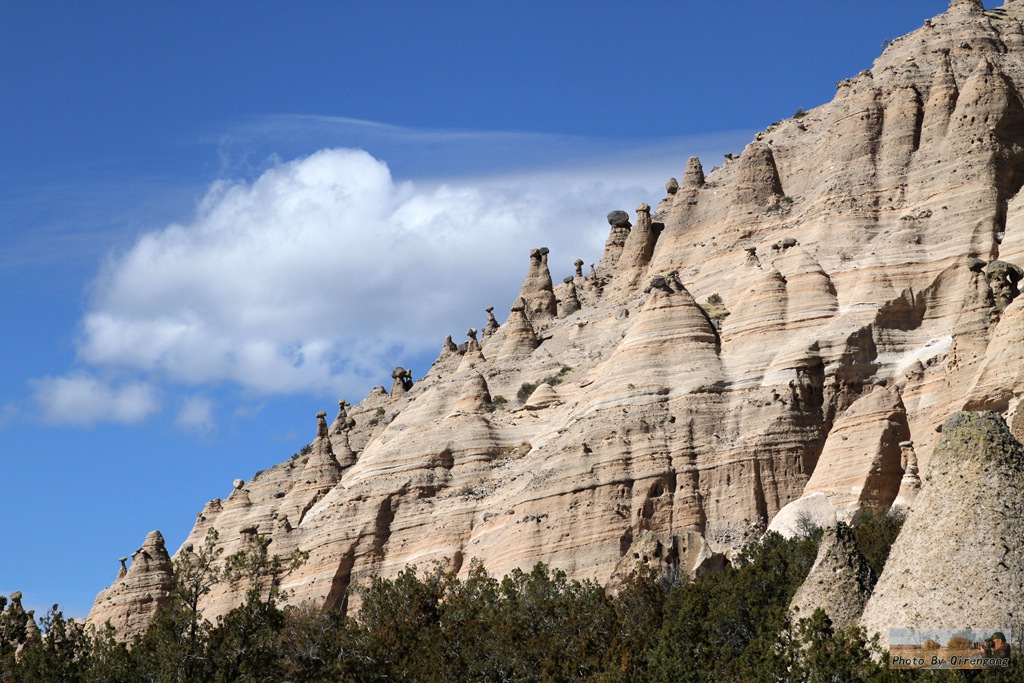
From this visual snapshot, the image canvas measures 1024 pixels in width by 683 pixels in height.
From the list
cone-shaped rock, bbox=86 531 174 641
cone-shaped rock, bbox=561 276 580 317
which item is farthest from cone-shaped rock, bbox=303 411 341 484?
cone-shaped rock, bbox=561 276 580 317

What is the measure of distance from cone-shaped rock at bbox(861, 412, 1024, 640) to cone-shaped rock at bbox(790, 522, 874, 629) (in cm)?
280

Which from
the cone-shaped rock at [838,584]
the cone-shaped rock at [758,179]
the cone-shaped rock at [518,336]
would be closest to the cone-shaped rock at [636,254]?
the cone-shaped rock at [518,336]

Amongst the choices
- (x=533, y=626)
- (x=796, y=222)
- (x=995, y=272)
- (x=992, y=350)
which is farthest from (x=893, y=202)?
(x=533, y=626)

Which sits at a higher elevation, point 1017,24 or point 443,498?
point 1017,24

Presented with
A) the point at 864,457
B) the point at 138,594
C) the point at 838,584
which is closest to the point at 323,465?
the point at 138,594

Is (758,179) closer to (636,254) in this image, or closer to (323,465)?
(636,254)

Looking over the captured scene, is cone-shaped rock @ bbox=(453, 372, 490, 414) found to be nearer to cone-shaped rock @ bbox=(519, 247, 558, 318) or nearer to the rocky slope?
the rocky slope

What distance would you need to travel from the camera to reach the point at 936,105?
81688mm

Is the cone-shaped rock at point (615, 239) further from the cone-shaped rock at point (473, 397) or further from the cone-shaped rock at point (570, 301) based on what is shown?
the cone-shaped rock at point (473, 397)

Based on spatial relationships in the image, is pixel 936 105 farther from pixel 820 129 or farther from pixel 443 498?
pixel 443 498

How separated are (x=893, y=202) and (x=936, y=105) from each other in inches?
276

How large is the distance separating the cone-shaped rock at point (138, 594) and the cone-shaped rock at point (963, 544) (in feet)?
221

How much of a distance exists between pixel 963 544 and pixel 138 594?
71.4m

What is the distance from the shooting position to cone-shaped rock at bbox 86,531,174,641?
9412 centimetres
